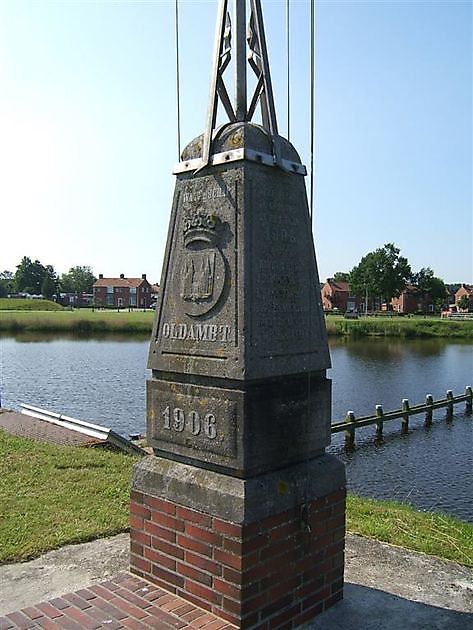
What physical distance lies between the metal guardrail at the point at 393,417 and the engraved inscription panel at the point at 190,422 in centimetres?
1490

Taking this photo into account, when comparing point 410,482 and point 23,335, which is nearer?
point 410,482

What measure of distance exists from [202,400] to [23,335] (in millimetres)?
53745

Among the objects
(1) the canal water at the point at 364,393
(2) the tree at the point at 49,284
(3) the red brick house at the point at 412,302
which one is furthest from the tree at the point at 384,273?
(2) the tree at the point at 49,284

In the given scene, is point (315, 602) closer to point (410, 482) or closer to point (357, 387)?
point (410, 482)

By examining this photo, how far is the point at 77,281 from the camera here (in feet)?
397

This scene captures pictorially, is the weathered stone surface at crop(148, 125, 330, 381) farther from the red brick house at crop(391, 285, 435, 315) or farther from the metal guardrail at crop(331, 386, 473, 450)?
the red brick house at crop(391, 285, 435, 315)

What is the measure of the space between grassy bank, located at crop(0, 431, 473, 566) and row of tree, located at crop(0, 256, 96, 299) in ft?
356

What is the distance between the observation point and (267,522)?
11.1 ft

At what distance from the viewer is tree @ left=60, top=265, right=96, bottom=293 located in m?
121

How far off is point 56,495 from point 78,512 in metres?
0.80

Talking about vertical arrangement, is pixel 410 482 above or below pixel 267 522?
below

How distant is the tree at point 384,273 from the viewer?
89.7 m

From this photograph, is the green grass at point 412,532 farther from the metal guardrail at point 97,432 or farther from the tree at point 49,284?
the tree at point 49,284

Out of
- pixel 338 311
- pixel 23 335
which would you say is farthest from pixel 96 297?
pixel 23 335
